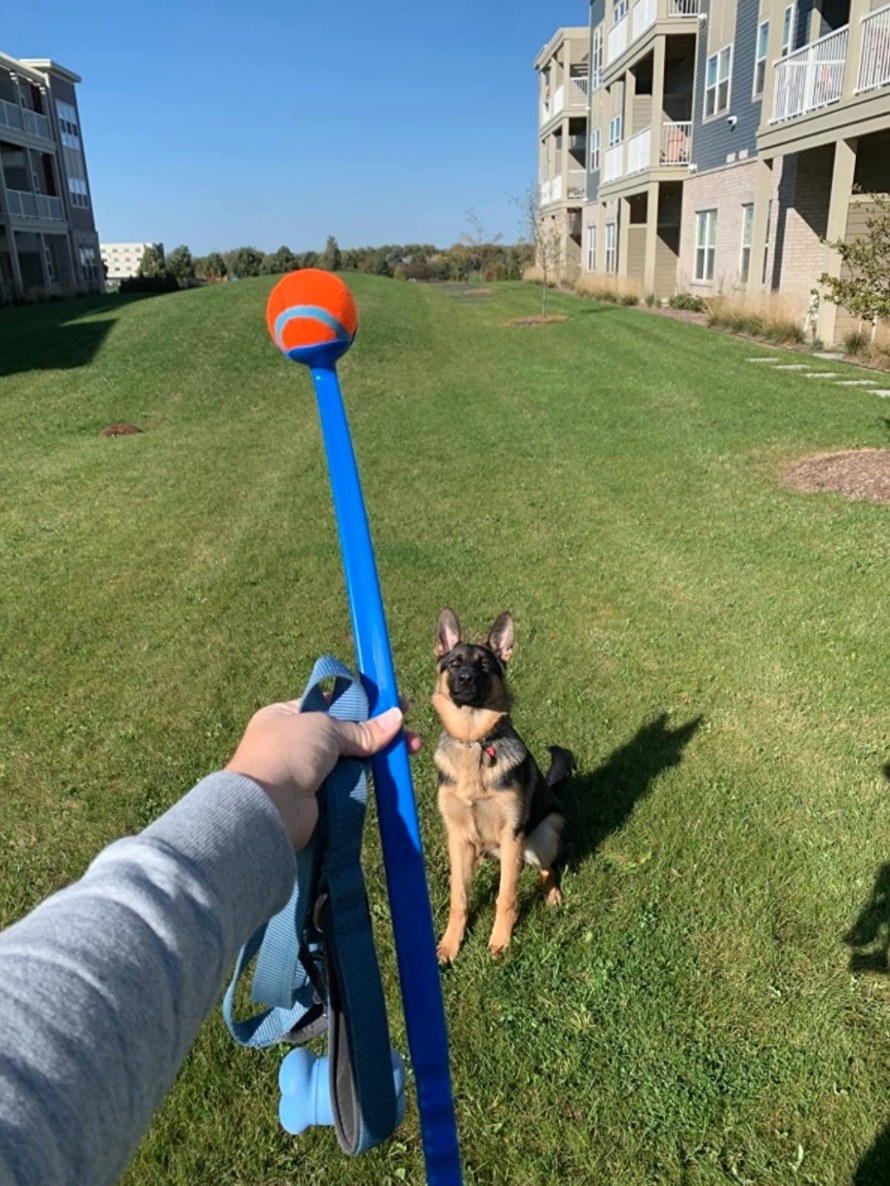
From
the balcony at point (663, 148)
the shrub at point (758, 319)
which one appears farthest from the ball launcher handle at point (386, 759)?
the balcony at point (663, 148)

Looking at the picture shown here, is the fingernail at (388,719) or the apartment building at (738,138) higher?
the apartment building at (738,138)

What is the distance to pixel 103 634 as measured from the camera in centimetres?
595

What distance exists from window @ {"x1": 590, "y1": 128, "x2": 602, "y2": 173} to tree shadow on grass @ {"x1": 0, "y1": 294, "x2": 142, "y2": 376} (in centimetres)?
2284

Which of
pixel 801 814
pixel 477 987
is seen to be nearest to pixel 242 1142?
pixel 477 987

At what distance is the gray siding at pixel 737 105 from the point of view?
22.5 meters

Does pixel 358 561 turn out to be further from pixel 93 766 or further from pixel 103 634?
pixel 103 634

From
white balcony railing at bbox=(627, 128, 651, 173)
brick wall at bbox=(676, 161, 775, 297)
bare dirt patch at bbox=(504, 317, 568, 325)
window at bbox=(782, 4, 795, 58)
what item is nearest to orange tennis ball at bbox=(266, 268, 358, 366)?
brick wall at bbox=(676, 161, 775, 297)

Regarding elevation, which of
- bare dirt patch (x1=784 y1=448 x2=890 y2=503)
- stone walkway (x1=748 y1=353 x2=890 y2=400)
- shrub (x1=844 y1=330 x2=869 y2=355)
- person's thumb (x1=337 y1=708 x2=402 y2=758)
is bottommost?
bare dirt patch (x1=784 y1=448 x2=890 y2=503)

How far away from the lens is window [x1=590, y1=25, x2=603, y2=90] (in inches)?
1462

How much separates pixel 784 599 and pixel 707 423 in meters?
5.99

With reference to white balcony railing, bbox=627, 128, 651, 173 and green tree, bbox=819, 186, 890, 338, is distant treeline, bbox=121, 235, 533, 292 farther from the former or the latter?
green tree, bbox=819, 186, 890, 338

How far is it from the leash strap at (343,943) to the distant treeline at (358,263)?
177ft

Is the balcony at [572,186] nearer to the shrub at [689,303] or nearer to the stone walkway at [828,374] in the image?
the shrub at [689,303]

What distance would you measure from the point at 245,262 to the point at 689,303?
144 feet
